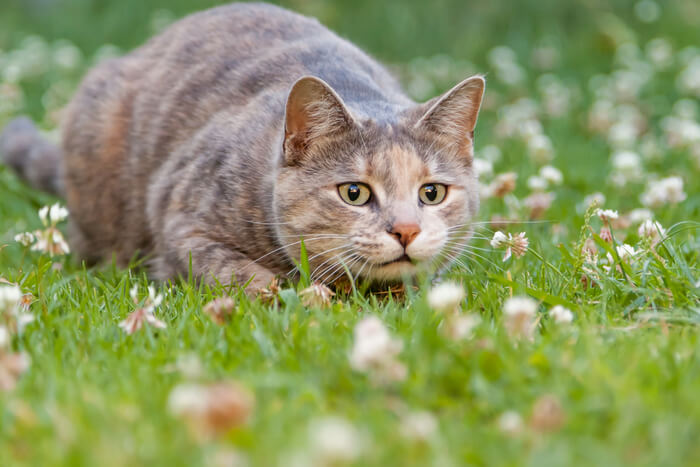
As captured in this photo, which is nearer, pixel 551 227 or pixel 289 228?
pixel 289 228

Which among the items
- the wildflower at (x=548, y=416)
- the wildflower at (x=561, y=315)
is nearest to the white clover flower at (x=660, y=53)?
the wildflower at (x=561, y=315)

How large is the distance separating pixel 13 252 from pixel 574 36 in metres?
6.07

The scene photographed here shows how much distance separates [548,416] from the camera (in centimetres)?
145

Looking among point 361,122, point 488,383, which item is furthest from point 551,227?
point 488,383

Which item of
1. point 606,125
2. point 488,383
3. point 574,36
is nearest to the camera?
point 488,383

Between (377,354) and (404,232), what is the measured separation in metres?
0.89

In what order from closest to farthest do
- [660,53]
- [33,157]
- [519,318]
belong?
[519,318], [33,157], [660,53]

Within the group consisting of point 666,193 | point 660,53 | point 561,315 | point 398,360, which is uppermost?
point 660,53

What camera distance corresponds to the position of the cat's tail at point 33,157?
402 cm

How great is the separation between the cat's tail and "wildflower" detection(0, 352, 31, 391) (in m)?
2.38

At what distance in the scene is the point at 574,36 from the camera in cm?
753

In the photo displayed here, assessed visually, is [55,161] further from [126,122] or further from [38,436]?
[38,436]

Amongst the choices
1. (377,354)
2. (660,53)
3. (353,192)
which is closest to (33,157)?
(353,192)

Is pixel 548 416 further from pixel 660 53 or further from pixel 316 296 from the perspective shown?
pixel 660 53
